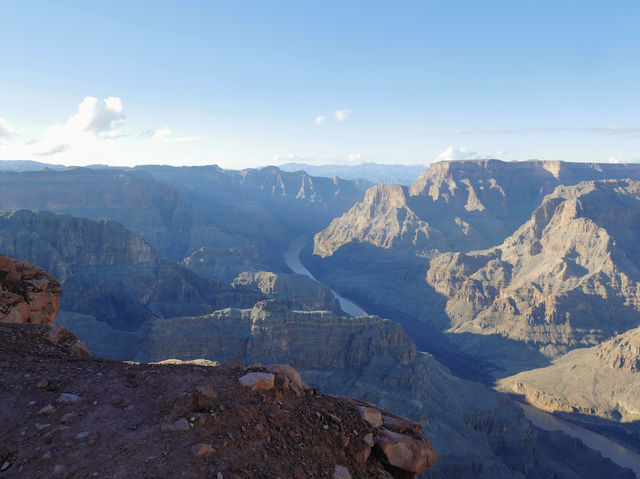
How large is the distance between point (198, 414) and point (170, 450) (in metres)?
1.07

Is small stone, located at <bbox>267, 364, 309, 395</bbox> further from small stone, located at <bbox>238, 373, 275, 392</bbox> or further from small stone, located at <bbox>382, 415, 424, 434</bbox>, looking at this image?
small stone, located at <bbox>382, 415, 424, 434</bbox>

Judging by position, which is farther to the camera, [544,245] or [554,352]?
[544,245]

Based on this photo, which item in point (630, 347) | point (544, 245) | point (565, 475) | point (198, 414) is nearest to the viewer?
point (198, 414)

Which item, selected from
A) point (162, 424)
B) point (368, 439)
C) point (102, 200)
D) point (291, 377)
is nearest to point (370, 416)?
point (368, 439)

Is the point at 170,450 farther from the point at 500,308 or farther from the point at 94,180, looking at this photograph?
the point at 94,180

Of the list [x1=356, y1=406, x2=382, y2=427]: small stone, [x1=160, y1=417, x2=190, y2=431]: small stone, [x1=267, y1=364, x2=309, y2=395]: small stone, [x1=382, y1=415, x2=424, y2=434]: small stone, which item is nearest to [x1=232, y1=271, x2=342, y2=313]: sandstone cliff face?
[x1=267, y1=364, x2=309, y2=395]: small stone

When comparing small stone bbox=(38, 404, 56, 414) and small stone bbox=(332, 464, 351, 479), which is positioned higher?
small stone bbox=(38, 404, 56, 414)

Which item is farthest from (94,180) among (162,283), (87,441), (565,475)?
(87,441)

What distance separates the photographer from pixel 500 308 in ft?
376

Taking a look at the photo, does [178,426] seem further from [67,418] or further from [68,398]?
[68,398]

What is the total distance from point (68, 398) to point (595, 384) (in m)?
91.5

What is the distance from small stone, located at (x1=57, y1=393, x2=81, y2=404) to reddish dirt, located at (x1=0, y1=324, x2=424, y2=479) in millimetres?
77

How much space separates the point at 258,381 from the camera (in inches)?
438

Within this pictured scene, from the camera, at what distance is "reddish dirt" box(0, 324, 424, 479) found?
334 inches
